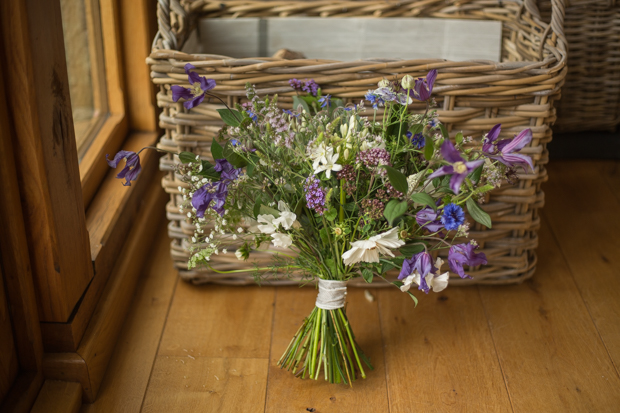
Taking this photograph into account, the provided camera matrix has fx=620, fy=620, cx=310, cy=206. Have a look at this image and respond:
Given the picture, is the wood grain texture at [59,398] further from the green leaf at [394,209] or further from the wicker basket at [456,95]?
the green leaf at [394,209]

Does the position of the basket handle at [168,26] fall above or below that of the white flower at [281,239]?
above

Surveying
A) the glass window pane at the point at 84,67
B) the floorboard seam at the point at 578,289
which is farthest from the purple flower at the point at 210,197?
the floorboard seam at the point at 578,289

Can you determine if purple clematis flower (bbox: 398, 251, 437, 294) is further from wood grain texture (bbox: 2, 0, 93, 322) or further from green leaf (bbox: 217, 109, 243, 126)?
wood grain texture (bbox: 2, 0, 93, 322)

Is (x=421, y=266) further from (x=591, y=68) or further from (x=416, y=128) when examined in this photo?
(x=591, y=68)

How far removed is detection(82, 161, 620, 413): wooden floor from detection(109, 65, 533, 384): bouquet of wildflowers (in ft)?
0.76

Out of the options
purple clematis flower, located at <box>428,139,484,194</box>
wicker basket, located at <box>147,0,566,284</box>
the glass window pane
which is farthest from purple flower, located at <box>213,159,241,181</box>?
the glass window pane

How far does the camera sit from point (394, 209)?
31.7 inches

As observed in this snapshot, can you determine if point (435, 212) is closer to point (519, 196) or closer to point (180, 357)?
point (519, 196)

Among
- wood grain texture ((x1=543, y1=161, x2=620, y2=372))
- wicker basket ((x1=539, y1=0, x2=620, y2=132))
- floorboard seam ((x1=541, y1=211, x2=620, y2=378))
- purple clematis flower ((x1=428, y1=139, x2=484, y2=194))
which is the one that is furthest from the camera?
wicker basket ((x1=539, y1=0, x2=620, y2=132))

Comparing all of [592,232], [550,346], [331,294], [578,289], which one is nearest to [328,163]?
[331,294]

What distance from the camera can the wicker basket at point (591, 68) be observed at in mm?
1589

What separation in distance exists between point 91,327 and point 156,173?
614mm

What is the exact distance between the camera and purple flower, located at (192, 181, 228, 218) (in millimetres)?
861

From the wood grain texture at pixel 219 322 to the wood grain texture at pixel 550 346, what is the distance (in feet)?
1.47
